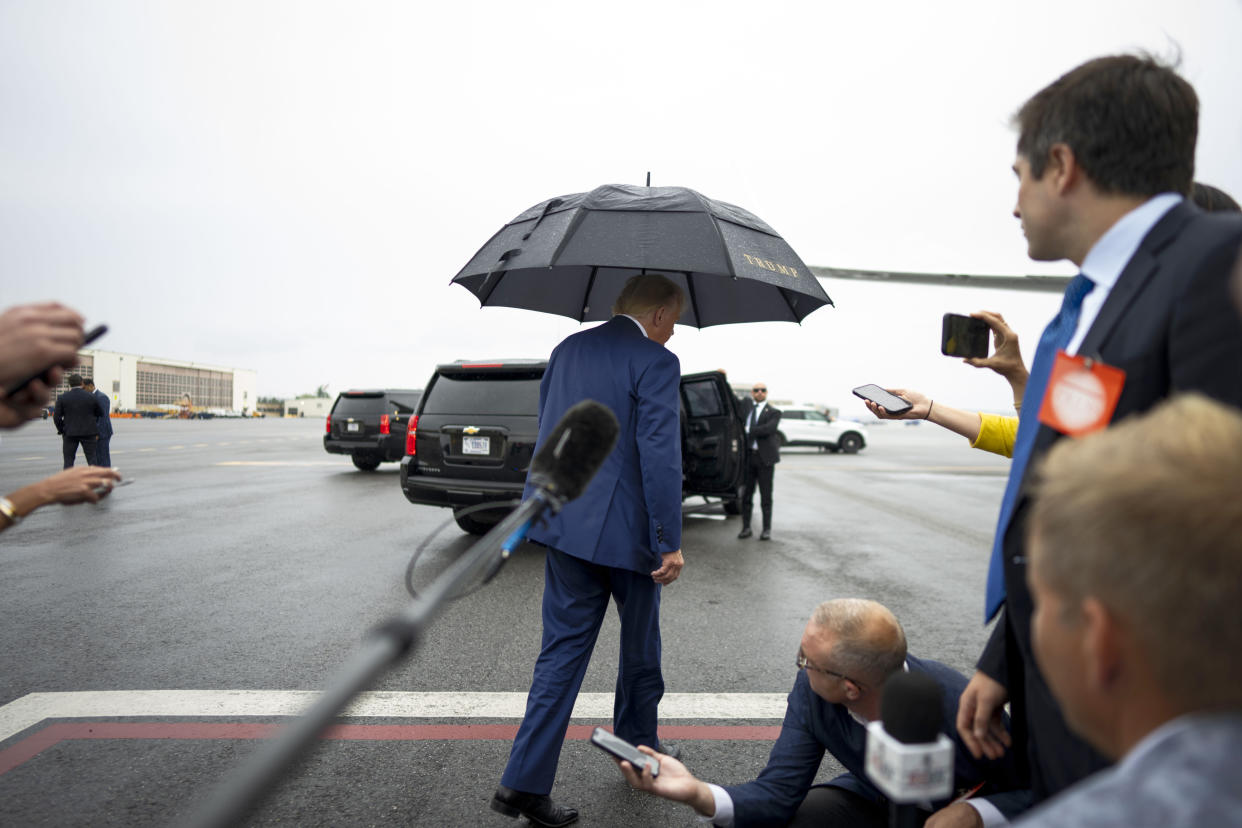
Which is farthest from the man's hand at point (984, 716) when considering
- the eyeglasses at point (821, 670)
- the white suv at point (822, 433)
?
the white suv at point (822, 433)

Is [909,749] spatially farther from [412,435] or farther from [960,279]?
[960,279]

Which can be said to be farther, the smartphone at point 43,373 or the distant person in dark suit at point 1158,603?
the smartphone at point 43,373

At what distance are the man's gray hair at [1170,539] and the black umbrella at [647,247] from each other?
7.17ft

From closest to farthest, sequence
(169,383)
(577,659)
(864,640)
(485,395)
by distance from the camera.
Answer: (864,640)
(577,659)
(485,395)
(169,383)

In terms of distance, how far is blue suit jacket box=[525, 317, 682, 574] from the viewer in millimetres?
2871

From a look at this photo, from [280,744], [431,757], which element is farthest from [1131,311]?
[431,757]

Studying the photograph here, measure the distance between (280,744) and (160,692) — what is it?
3770 millimetres

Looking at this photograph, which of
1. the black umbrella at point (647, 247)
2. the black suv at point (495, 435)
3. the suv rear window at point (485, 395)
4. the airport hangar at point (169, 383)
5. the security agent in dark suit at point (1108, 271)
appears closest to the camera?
the security agent in dark suit at point (1108, 271)

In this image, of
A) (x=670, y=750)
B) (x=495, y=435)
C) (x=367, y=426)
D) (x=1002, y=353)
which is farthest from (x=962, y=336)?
(x=367, y=426)

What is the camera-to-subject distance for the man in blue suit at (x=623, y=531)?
286 centimetres

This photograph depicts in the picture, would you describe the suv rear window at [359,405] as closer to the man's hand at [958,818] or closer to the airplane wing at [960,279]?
the airplane wing at [960,279]

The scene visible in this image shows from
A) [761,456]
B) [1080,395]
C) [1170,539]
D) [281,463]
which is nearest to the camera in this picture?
[1170,539]

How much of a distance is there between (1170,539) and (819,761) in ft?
5.48

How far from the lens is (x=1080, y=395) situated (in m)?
1.29
